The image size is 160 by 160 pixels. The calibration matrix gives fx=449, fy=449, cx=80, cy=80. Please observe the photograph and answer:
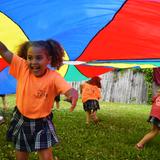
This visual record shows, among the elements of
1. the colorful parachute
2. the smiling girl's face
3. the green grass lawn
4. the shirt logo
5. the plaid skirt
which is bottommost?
the green grass lawn

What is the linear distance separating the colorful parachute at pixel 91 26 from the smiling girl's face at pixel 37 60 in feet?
3.79

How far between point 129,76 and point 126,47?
44.1 ft

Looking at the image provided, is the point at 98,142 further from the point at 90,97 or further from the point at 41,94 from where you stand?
the point at 41,94

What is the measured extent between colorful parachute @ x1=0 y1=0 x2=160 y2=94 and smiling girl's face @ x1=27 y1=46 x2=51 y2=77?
3.79 ft

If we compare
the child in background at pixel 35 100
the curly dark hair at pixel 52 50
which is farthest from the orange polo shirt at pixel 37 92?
the curly dark hair at pixel 52 50

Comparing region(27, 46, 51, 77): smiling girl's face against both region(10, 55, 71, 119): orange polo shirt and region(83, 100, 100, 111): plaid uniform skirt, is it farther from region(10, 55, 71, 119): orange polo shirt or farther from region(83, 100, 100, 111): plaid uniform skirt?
region(83, 100, 100, 111): plaid uniform skirt

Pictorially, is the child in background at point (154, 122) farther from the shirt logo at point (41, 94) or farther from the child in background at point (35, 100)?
the shirt logo at point (41, 94)

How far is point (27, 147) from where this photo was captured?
420 centimetres

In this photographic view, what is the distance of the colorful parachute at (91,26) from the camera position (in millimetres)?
5367

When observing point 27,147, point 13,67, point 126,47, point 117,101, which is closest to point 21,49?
point 13,67

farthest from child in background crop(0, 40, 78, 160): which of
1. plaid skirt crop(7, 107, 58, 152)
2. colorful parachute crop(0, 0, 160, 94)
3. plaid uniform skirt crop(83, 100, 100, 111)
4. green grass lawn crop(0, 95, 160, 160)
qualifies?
plaid uniform skirt crop(83, 100, 100, 111)

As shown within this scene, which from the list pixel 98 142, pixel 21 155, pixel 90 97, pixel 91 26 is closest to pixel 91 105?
pixel 90 97

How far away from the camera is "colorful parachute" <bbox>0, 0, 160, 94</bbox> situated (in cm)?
537

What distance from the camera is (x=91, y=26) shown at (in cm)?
624
